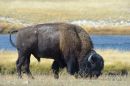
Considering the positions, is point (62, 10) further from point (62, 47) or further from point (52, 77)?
point (62, 47)

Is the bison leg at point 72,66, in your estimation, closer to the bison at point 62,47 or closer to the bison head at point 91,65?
the bison at point 62,47

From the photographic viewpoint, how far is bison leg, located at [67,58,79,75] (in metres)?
23.6

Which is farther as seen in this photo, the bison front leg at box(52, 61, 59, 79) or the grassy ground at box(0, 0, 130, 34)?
the grassy ground at box(0, 0, 130, 34)

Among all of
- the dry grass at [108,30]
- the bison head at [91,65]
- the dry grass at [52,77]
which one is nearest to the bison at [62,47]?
the bison head at [91,65]

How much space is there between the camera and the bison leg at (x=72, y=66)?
23.6 meters

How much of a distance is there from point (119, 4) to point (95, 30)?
15.7m

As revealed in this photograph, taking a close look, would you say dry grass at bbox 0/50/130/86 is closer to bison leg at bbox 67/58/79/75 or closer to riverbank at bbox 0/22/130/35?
bison leg at bbox 67/58/79/75

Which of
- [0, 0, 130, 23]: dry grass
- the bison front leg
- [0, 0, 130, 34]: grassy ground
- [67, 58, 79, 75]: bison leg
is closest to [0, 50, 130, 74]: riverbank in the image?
the bison front leg

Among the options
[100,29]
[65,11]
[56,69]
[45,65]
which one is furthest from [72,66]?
[65,11]

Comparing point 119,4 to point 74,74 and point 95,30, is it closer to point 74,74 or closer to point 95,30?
point 95,30

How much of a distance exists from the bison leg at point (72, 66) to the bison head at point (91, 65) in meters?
0.18

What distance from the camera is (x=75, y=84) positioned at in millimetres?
20125

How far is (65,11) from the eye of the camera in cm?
8925

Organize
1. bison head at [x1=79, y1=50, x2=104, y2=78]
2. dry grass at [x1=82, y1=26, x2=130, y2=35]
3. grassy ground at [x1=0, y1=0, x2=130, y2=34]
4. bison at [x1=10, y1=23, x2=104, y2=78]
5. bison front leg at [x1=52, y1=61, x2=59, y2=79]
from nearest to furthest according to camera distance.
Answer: bison head at [x1=79, y1=50, x2=104, y2=78] < bison at [x1=10, y1=23, x2=104, y2=78] < bison front leg at [x1=52, y1=61, x2=59, y2=79] < dry grass at [x1=82, y1=26, x2=130, y2=35] < grassy ground at [x1=0, y1=0, x2=130, y2=34]
